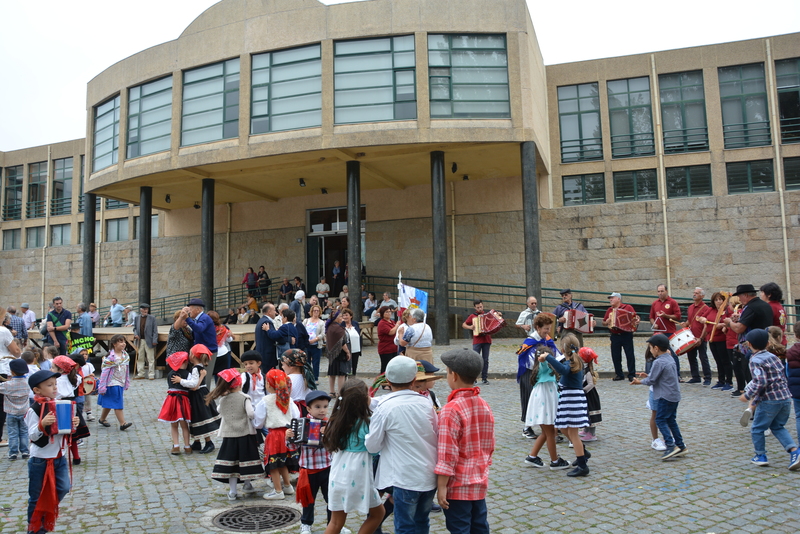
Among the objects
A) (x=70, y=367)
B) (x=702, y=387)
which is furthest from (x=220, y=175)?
(x=702, y=387)

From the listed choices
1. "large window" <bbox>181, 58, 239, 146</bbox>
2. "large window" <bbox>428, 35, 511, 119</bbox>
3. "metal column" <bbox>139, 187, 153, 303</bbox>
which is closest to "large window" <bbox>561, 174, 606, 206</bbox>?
"large window" <bbox>428, 35, 511, 119</bbox>

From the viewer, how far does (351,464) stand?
13.9 ft

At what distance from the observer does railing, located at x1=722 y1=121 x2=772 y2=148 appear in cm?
2144

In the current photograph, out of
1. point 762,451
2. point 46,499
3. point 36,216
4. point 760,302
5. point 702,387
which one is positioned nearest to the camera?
point 46,499

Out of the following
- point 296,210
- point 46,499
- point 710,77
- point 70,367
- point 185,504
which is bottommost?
point 185,504

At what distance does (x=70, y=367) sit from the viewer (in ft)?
23.9

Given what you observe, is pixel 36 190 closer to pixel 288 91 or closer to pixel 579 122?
pixel 288 91

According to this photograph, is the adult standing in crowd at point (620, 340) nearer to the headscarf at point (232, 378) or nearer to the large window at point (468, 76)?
the headscarf at point (232, 378)

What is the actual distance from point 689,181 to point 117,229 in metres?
26.9

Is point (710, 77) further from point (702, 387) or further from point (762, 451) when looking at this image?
point (762, 451)

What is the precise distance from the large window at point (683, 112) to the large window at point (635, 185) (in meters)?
1.18

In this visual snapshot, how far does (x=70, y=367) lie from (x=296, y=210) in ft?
64.8

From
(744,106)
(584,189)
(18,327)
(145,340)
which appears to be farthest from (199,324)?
(744,106)

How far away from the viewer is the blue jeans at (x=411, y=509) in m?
3.82
